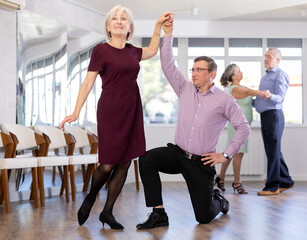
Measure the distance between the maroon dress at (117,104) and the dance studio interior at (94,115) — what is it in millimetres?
535

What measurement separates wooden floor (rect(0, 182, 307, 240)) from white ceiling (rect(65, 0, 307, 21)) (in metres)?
2.80

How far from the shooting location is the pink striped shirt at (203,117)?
3.53 metres

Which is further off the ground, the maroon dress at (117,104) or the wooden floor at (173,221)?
the maroon dress at (117,104)

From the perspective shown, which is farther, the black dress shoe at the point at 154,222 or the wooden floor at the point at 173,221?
the black dress shoe at the point at 154,222

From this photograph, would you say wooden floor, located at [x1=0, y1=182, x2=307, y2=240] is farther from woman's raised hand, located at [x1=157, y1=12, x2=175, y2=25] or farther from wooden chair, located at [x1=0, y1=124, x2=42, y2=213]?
woman's raised hand, located at [x1=157, y1=12, x2=175, y2=25]

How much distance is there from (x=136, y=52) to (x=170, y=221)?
124 cm

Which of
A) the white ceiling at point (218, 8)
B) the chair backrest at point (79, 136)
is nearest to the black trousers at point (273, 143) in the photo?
the white ceiling at point (218, 8)

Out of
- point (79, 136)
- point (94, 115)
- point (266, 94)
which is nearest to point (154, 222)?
point (266, 94)

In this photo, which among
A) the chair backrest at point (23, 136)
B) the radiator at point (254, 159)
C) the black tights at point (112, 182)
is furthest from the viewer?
the radiator at point (254, 159)

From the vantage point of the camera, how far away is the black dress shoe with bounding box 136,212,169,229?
337cm

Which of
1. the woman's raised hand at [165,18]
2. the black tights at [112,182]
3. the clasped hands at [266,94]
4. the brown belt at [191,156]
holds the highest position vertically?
the woman's raised hand at [165,18]

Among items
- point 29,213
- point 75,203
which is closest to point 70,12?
point 75,203

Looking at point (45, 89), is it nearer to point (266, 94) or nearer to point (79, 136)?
point (79, 136)

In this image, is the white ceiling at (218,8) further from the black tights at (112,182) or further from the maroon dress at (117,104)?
the black tights at (112,182)
